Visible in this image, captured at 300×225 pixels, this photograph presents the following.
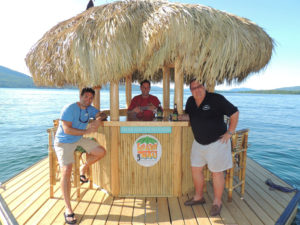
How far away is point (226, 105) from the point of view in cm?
275

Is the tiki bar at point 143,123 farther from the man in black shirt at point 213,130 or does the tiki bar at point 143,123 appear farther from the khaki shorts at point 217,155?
the khaki shorts at point 217,155

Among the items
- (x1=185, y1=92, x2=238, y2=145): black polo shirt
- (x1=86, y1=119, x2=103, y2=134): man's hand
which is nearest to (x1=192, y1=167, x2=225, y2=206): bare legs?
(x1=185, y1=92, x2=238, y2=145): black polo shirt

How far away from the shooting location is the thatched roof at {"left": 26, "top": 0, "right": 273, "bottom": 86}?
2809 mm

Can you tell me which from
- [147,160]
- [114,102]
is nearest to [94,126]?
[114,102]

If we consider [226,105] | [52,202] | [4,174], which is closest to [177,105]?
[226,105]

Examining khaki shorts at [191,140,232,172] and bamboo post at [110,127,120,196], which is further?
bamboo post at [110,127,120,196]

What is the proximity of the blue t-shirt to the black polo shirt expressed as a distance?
64.7 inches

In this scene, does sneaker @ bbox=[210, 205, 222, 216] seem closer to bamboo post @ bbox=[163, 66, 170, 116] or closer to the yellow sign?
the yellow sign

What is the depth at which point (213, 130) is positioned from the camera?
2.84m

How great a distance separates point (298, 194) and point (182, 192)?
216 cm

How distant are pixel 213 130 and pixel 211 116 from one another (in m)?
0.20

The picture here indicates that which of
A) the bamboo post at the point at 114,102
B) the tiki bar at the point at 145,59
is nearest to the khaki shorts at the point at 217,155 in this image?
the tiki bar at the point at 145,59

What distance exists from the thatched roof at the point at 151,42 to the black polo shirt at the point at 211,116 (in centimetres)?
41

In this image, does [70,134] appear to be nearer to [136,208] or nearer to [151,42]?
[136,208]
